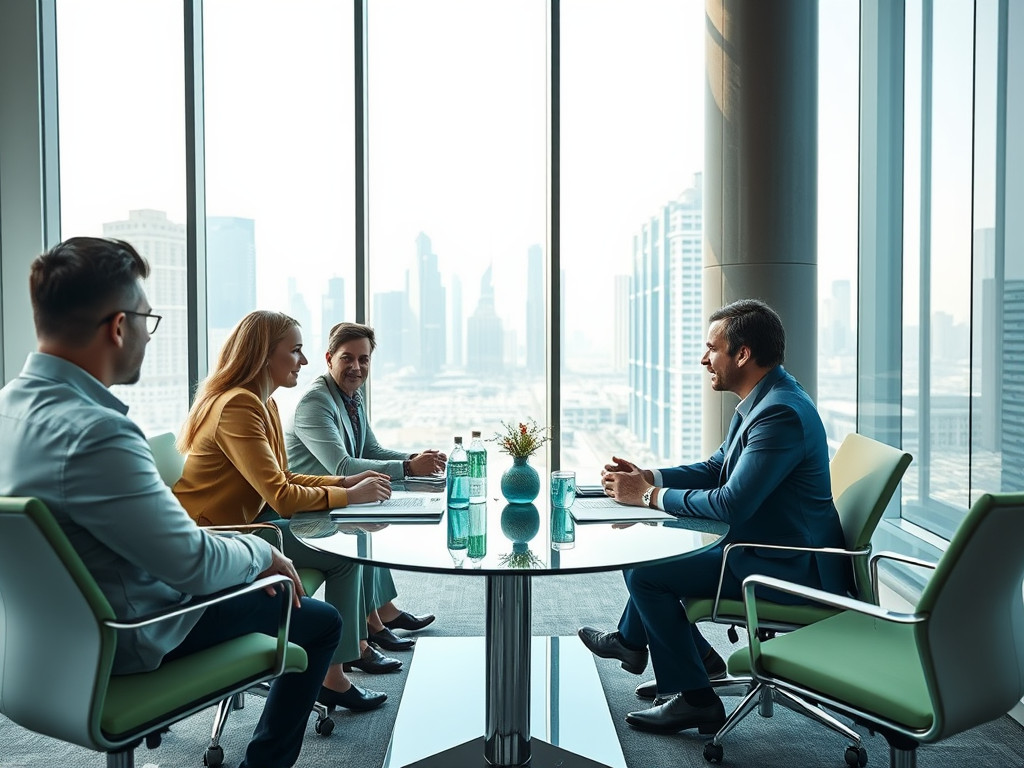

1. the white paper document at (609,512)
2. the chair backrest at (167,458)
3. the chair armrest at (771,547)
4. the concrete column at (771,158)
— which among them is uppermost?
the concrete column at (771,158)

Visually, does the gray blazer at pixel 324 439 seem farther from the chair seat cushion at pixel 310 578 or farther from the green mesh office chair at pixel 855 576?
the green mesh office chair at pixel 855 576

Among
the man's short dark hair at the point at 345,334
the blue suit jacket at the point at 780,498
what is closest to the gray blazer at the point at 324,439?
the man's short dark hair at the point at 345,334

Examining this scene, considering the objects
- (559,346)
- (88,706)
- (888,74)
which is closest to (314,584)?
(88,706)

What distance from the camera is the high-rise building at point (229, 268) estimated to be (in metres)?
4.68

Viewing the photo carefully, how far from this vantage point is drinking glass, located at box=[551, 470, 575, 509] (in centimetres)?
252

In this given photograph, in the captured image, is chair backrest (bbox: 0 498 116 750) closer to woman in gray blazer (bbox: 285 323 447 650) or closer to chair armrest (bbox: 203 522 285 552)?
chair armrest (bbox: 203 522 285 552)

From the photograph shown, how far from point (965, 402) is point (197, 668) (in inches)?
121

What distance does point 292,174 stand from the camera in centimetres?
465

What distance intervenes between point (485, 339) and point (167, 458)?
88.9 inches

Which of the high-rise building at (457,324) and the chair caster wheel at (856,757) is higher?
the high-rise building at (457,324)

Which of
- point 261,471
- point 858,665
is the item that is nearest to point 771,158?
point 858,665

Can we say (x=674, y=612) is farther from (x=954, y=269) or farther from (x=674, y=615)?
(x=954, y=269)

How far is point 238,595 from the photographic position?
6.22ft

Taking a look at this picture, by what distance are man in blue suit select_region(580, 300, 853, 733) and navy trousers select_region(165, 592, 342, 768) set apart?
3.35 ft
